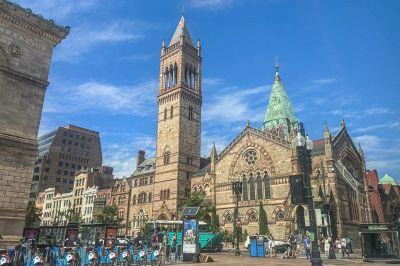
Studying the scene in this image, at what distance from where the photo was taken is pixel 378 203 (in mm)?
63031

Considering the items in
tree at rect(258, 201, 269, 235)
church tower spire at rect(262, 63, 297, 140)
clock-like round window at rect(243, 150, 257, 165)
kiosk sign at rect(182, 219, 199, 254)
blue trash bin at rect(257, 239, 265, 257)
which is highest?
church tower spire at rect(262, 63, 297, 140)

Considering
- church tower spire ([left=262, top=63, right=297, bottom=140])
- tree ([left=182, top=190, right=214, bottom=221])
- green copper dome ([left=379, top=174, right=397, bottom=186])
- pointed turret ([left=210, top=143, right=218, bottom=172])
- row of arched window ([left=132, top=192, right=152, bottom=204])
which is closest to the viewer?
tree ([left=182, top=190, right=214, bottom=221])

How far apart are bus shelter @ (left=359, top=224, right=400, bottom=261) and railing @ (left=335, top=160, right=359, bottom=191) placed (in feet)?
72.2

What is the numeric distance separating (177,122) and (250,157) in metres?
14.4

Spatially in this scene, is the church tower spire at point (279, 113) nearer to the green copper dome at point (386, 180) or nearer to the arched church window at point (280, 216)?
the arched church window at point (280, 216)

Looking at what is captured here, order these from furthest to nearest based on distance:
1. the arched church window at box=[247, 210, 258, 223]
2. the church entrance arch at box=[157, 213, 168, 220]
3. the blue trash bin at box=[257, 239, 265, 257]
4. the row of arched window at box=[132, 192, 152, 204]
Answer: the row of arched window at box=[132, 192, 152, 204], the church entrance arch at box=[157, 213, 168, 220], the arched church window at box=[247, 210, 258, 223], the blue trash bin at box=[257, 239, 265, 257]

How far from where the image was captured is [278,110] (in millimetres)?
69125

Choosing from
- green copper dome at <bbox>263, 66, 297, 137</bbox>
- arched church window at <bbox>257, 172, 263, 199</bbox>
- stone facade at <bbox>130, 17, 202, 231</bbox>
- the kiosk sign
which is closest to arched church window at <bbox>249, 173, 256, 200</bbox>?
arched church window at <bbox>257, 172, 263, 199</bbox>

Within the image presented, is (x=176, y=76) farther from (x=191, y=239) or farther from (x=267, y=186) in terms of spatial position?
(x=191, y=239)

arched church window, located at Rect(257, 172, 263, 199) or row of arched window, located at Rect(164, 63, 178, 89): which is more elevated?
row of arched window, located at Rect(164, 63, 178, 89)

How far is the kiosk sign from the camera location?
2084cm

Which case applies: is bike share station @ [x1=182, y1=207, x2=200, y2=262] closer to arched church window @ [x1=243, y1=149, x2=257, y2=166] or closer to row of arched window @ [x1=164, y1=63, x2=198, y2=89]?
arched church window @ [x1=243, y1=149, x2=257, y2=166]

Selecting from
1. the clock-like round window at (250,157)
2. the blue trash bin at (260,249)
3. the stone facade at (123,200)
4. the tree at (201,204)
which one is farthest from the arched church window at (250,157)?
the stone facade at (123,200)

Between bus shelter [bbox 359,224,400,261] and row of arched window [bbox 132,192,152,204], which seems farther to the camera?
row of arched window [bbox 132,192,152,204]
